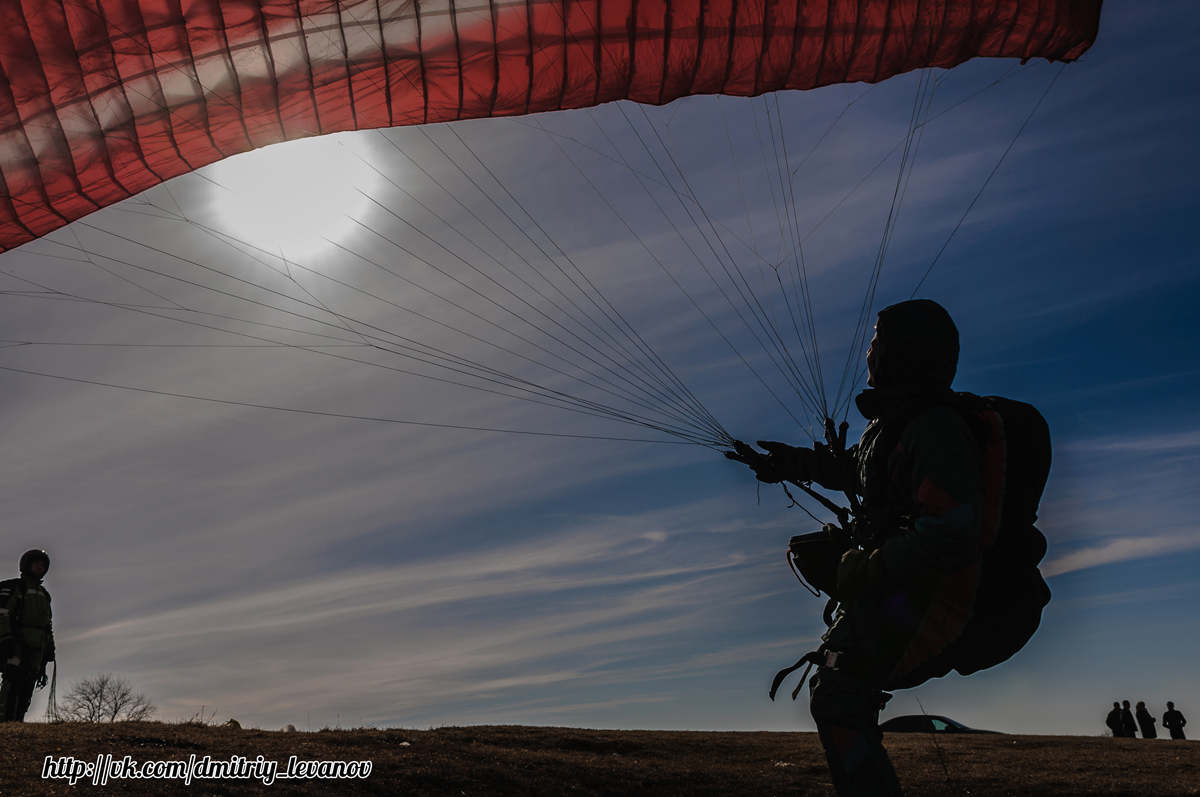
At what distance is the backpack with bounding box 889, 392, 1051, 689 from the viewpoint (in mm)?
3266

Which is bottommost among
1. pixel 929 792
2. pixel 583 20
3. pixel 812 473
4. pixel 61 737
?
pixel 929 792

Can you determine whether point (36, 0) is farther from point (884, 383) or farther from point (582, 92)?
point (884, 383)

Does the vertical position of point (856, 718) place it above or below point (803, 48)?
below

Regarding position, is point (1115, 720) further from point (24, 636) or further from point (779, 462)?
point (24, 636)

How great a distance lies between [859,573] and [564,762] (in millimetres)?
5145

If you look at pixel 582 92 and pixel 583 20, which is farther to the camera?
pixel 582 92

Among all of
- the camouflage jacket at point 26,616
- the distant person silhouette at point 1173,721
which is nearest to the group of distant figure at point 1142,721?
the distant person silhouette at point 1173,721

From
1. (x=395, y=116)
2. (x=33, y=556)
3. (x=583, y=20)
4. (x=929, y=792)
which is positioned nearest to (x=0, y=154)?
(x=395, y=116)

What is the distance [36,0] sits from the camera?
6590mm

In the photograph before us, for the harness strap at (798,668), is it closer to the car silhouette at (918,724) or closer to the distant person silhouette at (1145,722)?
the car silhouette at (918,724)

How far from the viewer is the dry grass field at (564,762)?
586cm

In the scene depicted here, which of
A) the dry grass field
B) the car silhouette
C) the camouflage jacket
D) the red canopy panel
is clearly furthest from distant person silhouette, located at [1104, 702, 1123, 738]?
the camouflage jacket

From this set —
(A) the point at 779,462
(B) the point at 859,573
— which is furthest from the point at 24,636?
(B) the point at 859,573

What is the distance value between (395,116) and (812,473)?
5671 millimetres
